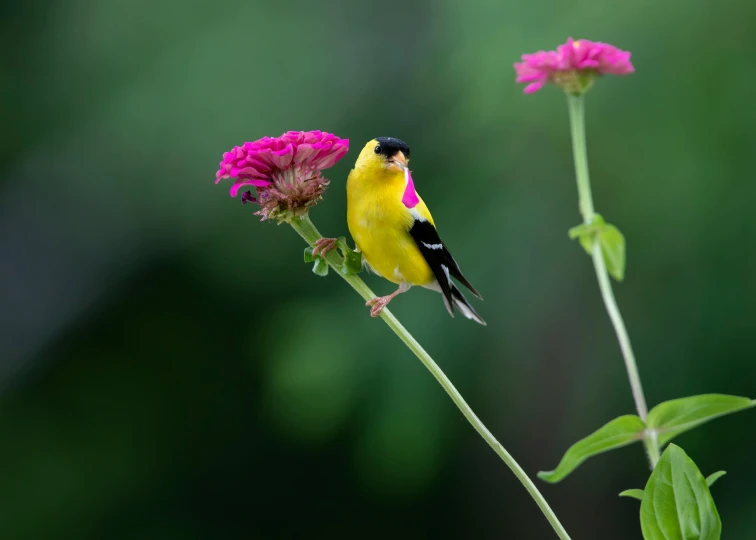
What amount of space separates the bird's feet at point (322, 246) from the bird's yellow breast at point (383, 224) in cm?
18

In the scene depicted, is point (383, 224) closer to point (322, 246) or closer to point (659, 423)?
point (322, 246)

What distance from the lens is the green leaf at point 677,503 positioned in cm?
62

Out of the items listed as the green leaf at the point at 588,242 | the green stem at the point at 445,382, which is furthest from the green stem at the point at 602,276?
the green stem at the point at 445,382

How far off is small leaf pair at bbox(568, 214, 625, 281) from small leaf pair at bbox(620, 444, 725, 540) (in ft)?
0.71

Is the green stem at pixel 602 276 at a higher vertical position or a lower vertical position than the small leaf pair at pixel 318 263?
lower

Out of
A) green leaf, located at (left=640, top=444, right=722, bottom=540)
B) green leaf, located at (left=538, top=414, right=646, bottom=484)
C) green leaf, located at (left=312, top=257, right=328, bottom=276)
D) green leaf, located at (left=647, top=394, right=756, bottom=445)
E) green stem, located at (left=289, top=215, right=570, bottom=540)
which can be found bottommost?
green leaf, located at (left=640, top=444, right=722, bottom=540)

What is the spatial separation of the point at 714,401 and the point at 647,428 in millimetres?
65

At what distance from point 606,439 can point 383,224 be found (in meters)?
0.35

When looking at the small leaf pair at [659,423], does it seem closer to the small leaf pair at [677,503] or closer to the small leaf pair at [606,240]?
the small leaf pair at [677,503]

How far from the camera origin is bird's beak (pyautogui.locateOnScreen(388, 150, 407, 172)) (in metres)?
0.84

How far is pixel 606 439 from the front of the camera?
0.64 meters

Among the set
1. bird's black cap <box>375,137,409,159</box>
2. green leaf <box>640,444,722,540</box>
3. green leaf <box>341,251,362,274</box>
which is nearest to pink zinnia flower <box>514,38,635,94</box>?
bird's black cap <box>375,137,409,159</box>

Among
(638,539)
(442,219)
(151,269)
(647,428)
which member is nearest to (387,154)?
(647,428)

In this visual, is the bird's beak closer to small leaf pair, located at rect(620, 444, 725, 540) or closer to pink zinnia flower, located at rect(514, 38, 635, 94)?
pink zinnia flower, located at rect(514, 38, 635, 94)
